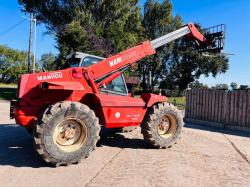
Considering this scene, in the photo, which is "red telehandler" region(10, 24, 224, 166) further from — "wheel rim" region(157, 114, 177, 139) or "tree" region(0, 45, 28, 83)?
"tree" region(0, 45, 28, 83)

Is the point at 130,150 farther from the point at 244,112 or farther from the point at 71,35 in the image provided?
the point at 71,35

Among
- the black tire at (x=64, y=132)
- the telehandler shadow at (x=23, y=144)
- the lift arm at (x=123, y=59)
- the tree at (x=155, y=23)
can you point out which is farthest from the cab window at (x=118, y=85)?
the tree at (x=155, y=23)

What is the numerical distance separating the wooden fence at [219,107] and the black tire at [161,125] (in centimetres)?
657

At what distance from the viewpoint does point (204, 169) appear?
273 inches

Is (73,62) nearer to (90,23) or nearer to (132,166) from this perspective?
(132,166)

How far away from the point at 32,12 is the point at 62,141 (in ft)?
95.0

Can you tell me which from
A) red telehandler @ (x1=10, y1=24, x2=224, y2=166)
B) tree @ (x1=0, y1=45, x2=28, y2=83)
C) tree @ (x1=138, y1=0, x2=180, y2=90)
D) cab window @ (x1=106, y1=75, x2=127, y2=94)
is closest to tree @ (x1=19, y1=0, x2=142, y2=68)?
tree @ (x1=138, y1=0, x2=180, y2=90)

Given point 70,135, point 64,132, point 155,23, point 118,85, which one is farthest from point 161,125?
point 155,23

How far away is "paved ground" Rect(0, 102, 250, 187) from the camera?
5910 mm

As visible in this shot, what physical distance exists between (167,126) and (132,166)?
244 centimetres

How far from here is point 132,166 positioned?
6883mm

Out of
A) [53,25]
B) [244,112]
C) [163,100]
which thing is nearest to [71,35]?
[53,25]

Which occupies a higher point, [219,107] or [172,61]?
[172,61]

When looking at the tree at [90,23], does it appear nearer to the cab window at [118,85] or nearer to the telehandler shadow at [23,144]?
the telehandler shadow at [23,144]
